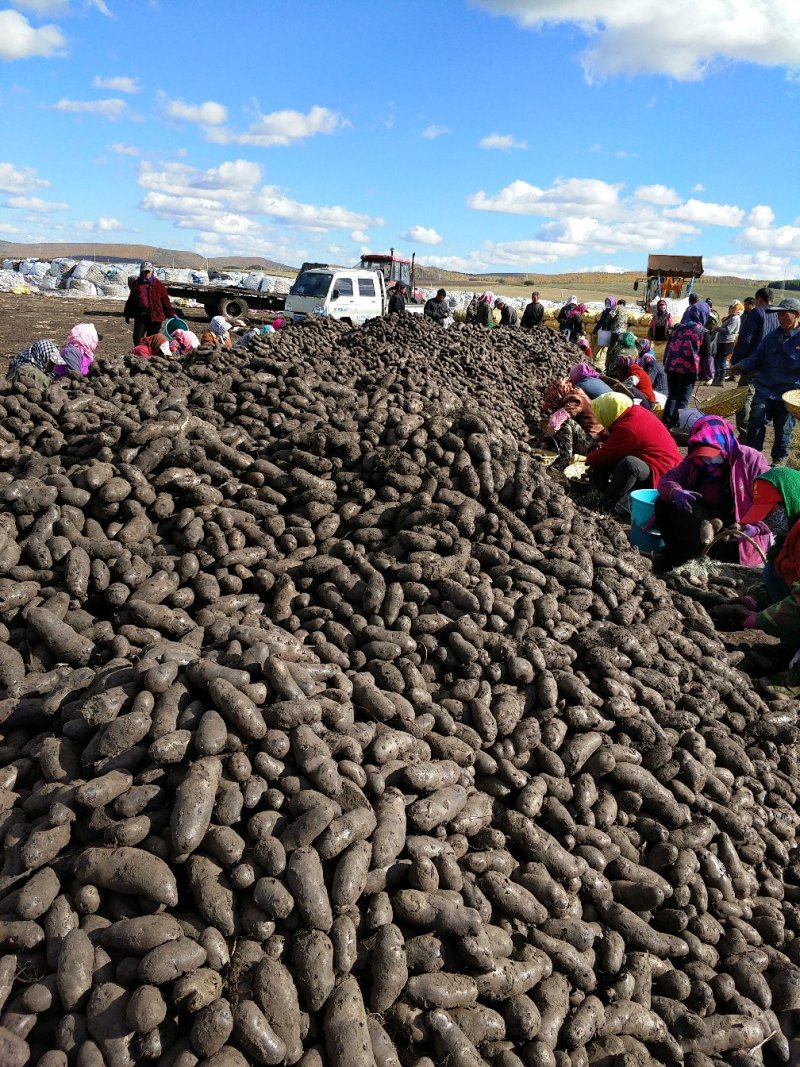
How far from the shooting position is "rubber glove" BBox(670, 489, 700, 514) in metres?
7.52

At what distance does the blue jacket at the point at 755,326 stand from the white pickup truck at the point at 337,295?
9708 mm

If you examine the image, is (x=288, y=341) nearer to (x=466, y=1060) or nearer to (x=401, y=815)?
(x=401, y=815)

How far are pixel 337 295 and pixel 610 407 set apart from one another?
12.7 m

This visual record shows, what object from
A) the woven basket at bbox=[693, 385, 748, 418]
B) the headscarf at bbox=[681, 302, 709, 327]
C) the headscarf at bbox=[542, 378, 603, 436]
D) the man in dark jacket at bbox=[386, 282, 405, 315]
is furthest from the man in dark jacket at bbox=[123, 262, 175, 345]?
the woven basket at bbox=[693, 385, 748, 418]

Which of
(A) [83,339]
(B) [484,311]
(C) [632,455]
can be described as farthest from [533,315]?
(A) [83,339]

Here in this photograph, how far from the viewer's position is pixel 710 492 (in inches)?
298

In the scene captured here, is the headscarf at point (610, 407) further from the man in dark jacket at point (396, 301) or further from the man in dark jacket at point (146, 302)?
the man in dark jacket at point (396, 301)

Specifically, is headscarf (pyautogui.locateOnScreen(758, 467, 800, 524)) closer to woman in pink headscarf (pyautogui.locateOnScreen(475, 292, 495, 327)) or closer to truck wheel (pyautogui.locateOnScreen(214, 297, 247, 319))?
woman in pink headscarf (pyautogui.locateOnScreen(475, 292, 495, 327))

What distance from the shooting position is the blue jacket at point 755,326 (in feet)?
42.2

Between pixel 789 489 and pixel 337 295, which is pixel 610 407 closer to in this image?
pixel 789 489

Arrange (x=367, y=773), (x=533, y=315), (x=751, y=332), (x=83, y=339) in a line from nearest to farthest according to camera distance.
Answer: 1. (x=367, y=773)
2. (x=83, y=339)
3. (x=751, y=332)
4. (x=533, y=315)

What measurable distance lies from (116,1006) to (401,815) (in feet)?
4.40

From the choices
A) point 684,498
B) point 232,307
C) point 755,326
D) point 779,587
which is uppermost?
point 755,326

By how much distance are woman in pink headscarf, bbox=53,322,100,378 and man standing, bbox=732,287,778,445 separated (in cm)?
1048
